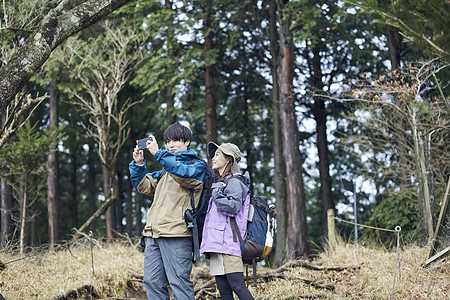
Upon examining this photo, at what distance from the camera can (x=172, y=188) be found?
4.35 meters

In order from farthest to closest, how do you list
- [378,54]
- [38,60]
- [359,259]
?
[378,54]
[359,259]
[38,60]

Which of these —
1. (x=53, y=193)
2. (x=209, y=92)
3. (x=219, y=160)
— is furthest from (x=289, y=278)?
(x=53, y=193)

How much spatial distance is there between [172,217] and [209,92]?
11.3 meters

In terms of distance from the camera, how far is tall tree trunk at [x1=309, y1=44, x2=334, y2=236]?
679 inches

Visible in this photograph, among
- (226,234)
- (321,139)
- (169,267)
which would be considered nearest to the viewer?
(169,267)

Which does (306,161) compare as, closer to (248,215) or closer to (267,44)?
(267,44)

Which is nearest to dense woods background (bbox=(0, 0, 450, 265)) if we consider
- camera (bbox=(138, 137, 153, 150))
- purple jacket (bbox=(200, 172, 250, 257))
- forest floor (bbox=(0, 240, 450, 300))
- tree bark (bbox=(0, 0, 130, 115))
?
tree bark (bbox=(0, 0, 130, 115))

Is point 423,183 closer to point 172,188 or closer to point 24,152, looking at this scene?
point 172,188

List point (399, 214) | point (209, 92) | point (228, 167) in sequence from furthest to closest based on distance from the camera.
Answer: point (209, 92)
point (399, 214)
point (228, 167)

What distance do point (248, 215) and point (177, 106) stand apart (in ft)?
37.5

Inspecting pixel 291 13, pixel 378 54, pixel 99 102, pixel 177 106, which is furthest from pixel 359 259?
pixel 378 54

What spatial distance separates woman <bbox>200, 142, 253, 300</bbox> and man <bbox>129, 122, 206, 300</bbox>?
0.18 metres

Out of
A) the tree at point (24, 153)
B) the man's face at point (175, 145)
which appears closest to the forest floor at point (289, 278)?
the man's face at point (175, 145)

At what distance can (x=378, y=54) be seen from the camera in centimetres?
1709
